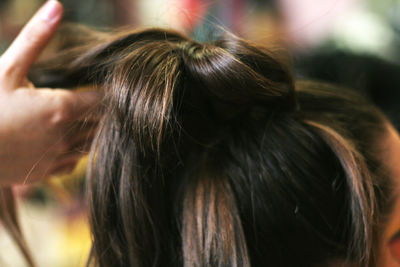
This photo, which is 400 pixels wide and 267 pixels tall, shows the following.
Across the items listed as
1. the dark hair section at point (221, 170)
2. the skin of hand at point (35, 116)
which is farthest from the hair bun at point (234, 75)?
the skin of hand at point (35, 116)

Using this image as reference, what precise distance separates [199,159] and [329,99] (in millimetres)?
215

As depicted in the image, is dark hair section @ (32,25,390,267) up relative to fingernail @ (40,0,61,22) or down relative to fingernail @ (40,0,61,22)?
down

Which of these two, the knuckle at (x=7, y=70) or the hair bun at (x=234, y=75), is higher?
the hair bun at (x=234, y=75)

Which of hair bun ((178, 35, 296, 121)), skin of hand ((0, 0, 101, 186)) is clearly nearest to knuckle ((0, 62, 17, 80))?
skin of hand ((0, 0, 101, 186))

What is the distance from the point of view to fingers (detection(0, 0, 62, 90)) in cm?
44

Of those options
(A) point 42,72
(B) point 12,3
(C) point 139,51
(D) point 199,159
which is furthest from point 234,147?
(B) point 12,3

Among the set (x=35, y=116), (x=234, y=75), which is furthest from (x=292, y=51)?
(x=35, y=116)

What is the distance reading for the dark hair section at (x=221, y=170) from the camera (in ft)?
1.25

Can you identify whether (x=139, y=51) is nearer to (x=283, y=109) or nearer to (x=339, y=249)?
(x=283, y=109)

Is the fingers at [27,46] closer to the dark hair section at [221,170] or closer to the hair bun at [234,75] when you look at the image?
the dark hair section at [221,170]

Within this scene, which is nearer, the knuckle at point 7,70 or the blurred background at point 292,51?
the knuckle at point 7,70

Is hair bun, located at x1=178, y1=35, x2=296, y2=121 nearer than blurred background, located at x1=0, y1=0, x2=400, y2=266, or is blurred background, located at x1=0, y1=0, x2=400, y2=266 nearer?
hair bun, located at x1=178, y1=35, x2=296, y2=121

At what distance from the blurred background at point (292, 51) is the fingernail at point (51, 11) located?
0.24 meters

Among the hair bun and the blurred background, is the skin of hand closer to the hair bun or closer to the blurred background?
the hair bun
